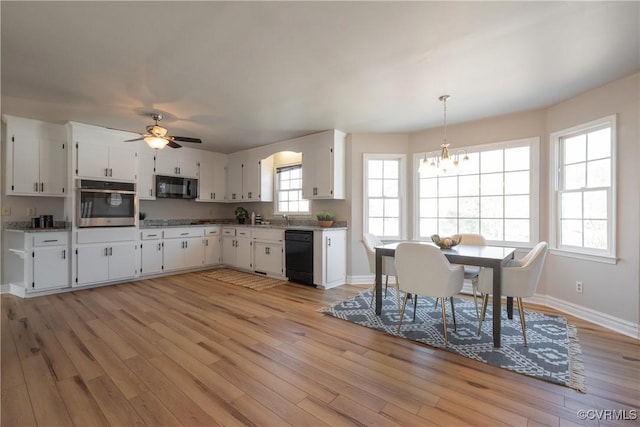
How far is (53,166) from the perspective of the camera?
14.2 ft

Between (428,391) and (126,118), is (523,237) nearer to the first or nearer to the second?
(428,391)

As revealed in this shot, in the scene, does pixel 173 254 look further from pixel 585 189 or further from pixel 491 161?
pixel 585 189

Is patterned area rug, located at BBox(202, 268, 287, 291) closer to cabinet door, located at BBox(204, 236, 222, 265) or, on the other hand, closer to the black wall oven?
cabinet door, located at BBox(204, 236, 222, 265)

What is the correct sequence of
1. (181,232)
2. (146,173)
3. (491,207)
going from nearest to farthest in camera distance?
(491,207)
(146,173)
(181,232)

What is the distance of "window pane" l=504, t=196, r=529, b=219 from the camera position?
3.91m

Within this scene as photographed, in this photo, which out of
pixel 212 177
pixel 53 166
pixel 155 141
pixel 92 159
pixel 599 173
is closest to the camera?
pixel 599 173

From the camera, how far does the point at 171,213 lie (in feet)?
19.5

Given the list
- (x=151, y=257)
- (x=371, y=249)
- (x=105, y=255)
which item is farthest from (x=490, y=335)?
(x=105, y=255)

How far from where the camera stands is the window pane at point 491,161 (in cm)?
411

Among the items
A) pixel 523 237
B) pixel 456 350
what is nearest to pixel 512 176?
pixel 523 237

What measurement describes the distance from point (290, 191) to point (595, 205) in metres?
4.52

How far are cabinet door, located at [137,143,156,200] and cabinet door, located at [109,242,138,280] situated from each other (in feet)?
2.99

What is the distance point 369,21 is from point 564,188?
3222mm

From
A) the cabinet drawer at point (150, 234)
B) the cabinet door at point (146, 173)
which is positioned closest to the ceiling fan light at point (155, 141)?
the cabinet door at point (146, 173)
